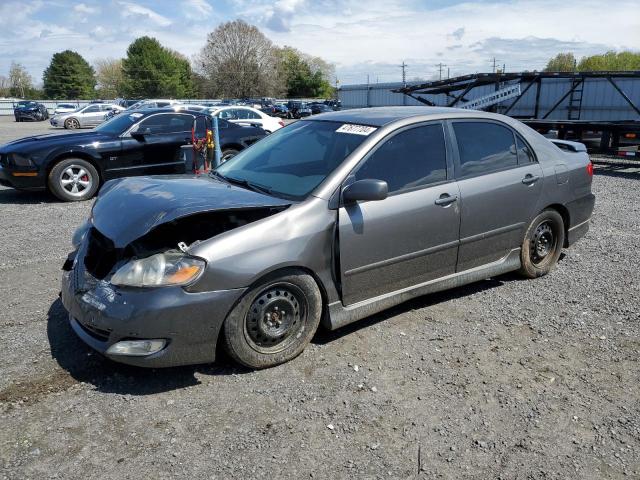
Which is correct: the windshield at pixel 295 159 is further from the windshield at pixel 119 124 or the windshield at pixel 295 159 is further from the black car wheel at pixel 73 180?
the windshield at pixel 119 124

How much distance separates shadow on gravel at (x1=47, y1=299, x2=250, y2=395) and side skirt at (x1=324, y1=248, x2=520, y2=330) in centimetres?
74

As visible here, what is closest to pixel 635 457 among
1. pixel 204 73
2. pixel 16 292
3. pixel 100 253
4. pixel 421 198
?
pixel 421 198

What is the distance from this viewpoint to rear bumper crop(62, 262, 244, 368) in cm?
303

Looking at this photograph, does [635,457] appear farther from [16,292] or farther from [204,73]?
[204,73]

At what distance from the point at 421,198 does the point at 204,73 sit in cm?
7987

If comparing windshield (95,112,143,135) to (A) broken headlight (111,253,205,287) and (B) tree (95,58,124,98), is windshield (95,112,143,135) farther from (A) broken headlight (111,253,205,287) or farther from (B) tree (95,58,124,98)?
(B) tree (95,58,124,98)

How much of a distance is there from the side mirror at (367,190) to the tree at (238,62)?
75102 millimetres

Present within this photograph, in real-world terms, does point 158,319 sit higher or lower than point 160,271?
lower

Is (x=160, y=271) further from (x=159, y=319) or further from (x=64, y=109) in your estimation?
(x=64, y=109)

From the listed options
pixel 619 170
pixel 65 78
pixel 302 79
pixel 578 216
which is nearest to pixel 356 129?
pixel 578 216

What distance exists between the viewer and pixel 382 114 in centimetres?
436

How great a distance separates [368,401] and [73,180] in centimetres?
750

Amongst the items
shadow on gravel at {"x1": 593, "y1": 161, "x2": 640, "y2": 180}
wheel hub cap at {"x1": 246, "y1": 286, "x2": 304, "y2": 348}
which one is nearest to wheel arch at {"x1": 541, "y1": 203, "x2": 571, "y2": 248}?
wheel hub cap at {"x1": 246, "y1": 286, "x2": 304, "y2": 348}

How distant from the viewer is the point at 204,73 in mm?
78000
